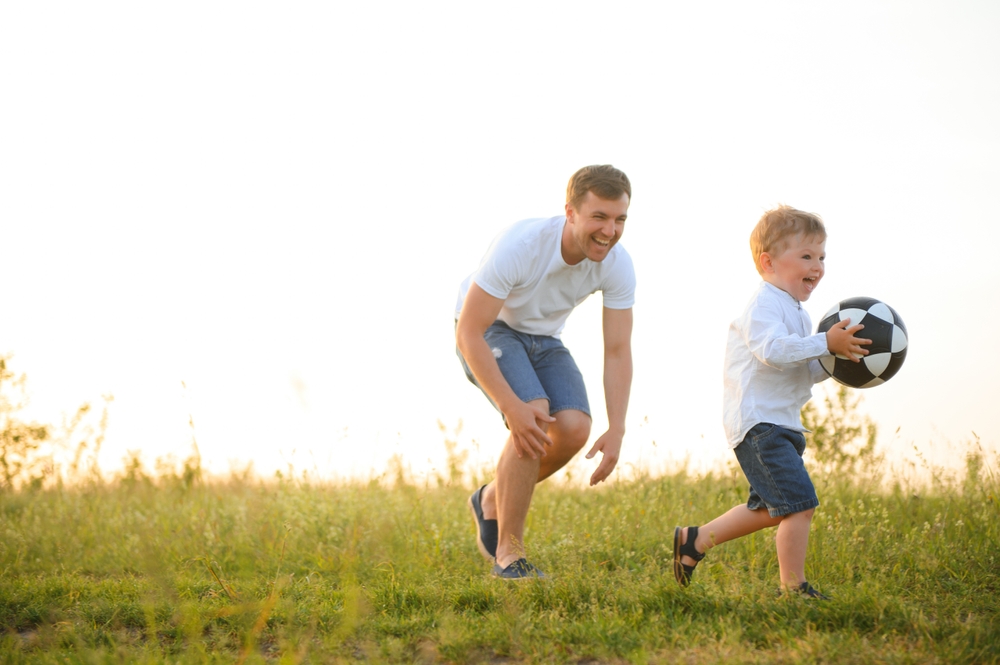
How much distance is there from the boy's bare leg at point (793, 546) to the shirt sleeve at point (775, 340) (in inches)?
28.4

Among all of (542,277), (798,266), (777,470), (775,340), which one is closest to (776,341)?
(775,340)

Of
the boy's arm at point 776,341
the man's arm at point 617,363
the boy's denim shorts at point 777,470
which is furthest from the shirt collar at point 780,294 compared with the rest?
the man's arm at point 617,363

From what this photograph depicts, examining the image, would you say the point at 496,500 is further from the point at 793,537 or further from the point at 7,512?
the point at 7,512

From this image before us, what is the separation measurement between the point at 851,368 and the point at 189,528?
15.9ft

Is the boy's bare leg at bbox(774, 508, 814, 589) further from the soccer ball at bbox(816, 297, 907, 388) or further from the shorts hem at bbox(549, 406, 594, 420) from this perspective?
the shorts hem at bbox(549, 406, 594, 420)

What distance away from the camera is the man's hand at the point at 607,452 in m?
4.34

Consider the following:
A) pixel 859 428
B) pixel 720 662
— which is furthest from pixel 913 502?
pixel 720 662

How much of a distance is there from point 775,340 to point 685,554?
1.20 meters

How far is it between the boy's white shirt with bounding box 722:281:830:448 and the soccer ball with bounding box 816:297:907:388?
139 millimetres

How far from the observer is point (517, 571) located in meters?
4.22

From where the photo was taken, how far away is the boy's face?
12.8ft

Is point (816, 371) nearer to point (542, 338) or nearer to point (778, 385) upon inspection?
point (778, 385)

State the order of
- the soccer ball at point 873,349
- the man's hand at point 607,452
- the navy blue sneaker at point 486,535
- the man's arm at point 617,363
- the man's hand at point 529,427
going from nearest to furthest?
the soccer ball at point 873,349
the man's hand at point 529,427
the man's hand at point 607,452
the man's arm at point 617,363
the navy blue sneaker at point 486,535

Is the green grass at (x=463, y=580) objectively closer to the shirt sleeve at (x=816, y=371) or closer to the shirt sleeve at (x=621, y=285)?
the shirt sleeve at (x=816, y=371)
